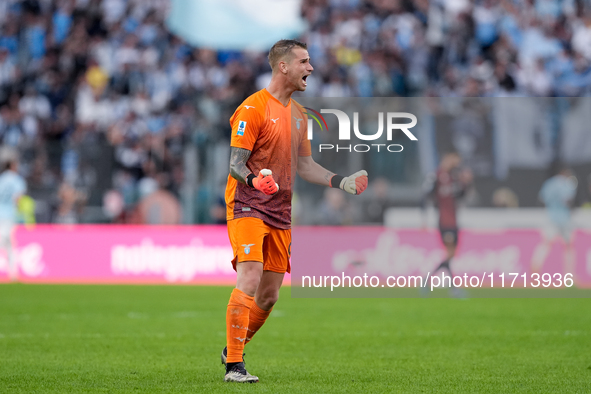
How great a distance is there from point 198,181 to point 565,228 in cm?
744

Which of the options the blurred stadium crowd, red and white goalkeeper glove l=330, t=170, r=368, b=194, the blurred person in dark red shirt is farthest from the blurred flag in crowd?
red and white goalkeeper glove l=330, t=170, r=368, b=194

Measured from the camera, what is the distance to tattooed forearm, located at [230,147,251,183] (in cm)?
612

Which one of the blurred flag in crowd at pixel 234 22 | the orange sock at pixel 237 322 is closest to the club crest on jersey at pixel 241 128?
the orange sock at pixel 237 322

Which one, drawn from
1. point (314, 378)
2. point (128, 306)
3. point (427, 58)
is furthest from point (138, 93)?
point (314, 378)

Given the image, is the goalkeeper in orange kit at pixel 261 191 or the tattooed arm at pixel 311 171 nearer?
the goalkeeper in orange kit at pixel 261 191

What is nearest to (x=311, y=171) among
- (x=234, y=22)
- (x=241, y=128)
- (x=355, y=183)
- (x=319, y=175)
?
(x=319, y=175)

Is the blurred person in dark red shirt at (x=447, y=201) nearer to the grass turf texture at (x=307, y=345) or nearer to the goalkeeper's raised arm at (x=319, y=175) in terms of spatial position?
the grass turf texture at (x=307, y=345)

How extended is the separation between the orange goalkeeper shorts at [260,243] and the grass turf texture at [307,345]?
866 millimetres

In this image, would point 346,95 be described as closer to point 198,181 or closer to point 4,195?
point 198,181

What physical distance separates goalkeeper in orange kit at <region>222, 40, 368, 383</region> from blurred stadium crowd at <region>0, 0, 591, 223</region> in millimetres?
13109

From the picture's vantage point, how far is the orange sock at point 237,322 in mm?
6219

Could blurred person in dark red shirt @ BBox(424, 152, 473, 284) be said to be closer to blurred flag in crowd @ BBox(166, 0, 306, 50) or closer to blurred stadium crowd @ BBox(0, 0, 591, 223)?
blurred stadium crowd @ BBox(0, 0, 591, 223)

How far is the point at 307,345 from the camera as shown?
8.93 metres

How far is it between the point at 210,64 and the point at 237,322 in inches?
710
